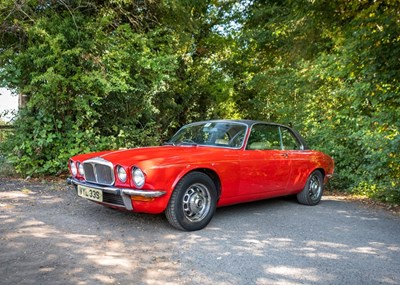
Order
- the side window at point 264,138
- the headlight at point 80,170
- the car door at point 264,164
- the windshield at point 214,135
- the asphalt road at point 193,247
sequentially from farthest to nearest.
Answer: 1. the side window at point 264,138
2. the windshield at point 214,135
3. the car door at point 264,164
4. the headlight at point 80,170
5. the asphalt road at point 193,247

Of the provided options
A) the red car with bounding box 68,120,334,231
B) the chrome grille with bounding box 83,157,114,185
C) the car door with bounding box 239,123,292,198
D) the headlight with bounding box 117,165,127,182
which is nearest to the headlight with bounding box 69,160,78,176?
the red car with bounding box 68,120,334,231

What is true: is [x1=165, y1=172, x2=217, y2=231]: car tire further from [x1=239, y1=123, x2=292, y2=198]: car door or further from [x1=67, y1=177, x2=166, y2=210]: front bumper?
[x1=239, y1=123, x2=292, y2=198]: car door

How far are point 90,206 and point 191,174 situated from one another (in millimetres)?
2075

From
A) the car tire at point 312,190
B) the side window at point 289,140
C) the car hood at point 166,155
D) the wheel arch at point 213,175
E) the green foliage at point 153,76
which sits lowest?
the car tire at point 312,190

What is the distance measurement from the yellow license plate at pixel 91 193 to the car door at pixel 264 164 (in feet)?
6.27

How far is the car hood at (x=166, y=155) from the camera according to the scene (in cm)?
418

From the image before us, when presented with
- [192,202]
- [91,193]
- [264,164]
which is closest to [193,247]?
[192,202]

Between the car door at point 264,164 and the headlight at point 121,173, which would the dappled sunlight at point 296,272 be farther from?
the headlight at point 121,173

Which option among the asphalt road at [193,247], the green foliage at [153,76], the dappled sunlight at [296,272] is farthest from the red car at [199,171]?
the green foliage at [153,76]

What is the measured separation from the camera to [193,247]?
3.81 m

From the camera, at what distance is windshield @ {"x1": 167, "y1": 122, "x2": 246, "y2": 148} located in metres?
5.22

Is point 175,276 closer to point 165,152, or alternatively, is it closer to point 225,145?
point 165,152

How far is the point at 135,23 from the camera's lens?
9219 mm

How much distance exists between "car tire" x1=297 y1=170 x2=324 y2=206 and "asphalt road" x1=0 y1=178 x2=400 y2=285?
1.88ft
